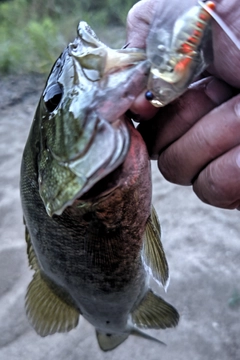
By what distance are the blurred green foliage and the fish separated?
21.3ft

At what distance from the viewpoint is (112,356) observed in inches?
122

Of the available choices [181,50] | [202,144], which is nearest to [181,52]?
[181,50]

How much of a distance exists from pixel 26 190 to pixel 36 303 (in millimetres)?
685

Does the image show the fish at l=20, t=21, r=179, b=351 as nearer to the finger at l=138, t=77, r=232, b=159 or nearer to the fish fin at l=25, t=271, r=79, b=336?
the fish fin at l=25, t=271, r=79, b=336

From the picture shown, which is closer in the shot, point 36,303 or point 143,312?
point 36,303

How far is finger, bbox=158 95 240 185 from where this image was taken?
1390 mm

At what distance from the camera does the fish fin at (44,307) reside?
80.0 inches

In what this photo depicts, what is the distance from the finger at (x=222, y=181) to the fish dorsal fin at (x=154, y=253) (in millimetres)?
213

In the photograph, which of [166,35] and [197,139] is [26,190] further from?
[166,35]

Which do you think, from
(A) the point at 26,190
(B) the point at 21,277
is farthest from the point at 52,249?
(B) the point at 21,277

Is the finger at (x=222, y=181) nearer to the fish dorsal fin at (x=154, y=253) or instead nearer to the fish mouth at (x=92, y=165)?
the fish dorsal fin at (x=154, y=253)

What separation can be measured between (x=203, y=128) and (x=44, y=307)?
113cm

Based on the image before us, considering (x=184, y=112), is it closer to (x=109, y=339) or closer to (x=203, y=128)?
(x=203, y=128)

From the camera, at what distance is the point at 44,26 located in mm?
8664
